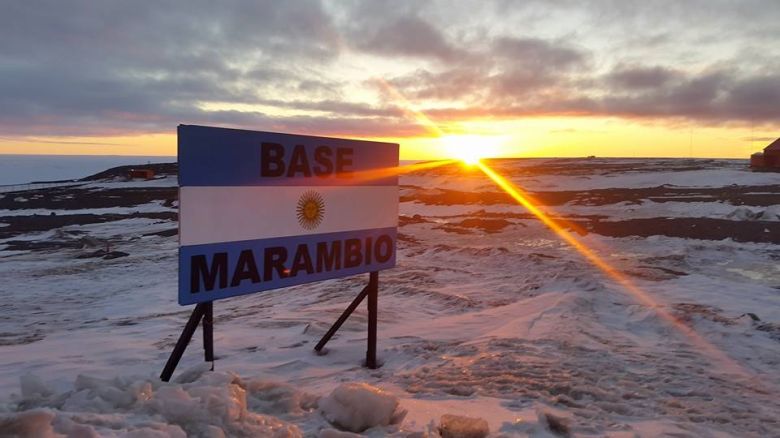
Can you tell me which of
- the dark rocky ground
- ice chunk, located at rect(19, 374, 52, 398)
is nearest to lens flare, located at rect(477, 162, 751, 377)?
the dark rocky ground

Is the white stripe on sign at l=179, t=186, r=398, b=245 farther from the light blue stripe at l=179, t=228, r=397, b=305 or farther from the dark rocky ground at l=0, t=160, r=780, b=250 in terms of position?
the dark rocky ground at l=0, t=160, r=780, b=250

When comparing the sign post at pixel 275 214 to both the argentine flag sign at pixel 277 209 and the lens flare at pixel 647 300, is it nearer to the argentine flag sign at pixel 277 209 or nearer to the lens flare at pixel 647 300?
the argentine flag sign at pixel 277 209

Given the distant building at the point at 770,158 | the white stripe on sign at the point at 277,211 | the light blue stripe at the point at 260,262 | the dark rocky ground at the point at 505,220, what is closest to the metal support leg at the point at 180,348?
the light blue stripe at the point at 260,262

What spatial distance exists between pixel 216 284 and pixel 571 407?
10.3 ft

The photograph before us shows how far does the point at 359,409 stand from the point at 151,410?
1.39 meters

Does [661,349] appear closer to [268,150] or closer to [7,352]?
[268,150]


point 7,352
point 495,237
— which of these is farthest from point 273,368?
point 495,237

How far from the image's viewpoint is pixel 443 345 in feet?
21.4

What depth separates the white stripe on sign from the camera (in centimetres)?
432

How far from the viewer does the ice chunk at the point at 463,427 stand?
373 centimetres

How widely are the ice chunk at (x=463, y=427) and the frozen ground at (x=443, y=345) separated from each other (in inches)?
4.0

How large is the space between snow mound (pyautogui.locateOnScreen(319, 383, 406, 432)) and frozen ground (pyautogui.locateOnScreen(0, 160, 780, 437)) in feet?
0.21

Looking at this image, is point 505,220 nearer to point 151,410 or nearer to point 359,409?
point 359,409

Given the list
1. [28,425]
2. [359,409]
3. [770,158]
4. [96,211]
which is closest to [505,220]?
[359,409]
